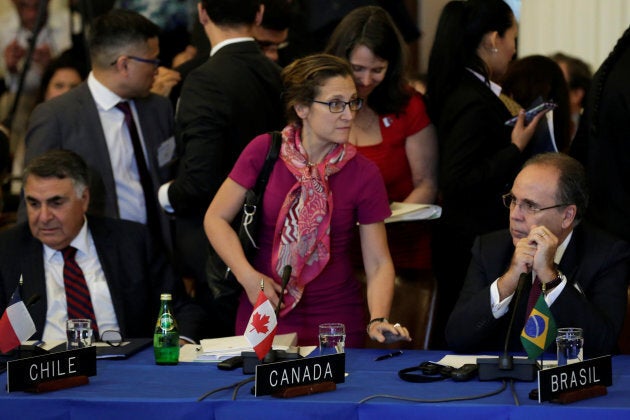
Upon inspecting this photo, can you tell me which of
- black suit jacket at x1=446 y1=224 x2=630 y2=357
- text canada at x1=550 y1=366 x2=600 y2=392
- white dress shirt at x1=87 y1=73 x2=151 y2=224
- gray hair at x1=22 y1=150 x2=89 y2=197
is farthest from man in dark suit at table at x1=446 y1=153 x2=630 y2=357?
white dress shirt at x1=87 y1=73 x2=151 y2=224

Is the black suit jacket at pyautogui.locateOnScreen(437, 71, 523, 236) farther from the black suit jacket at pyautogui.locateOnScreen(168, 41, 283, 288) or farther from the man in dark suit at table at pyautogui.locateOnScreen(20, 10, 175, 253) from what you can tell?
the man in dark suit at table at pyautogui.locateOnScreen(20, 10, 175, 253)

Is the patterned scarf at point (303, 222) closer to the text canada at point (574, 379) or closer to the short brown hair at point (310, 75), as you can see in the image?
the short brown hair at point (310, 75)

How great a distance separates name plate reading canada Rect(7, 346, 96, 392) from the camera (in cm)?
316

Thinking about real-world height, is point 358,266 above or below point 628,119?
below

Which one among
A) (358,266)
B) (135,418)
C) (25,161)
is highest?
(25,161)

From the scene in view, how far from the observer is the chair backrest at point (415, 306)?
Answer: 170 inches

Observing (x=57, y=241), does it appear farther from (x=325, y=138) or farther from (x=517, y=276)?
(x=517, y=276)

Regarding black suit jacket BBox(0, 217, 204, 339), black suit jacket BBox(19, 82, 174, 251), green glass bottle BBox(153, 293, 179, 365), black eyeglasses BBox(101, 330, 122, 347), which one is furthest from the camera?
black suit jacket BBox(19, 82, 174, 251)

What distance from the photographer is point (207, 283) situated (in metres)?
4.40

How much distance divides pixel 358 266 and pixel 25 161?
4.73ft

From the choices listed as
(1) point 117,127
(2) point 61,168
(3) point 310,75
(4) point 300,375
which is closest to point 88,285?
(2) point 61,168

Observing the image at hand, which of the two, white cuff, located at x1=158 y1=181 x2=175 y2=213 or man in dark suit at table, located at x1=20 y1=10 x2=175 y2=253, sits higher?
man in dark suit at table, located at x1=20 y1=10 x2=175 y2=253

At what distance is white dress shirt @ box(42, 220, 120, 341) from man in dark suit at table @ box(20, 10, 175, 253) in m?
0.46

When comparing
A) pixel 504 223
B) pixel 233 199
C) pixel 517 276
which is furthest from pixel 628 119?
pixel 233 199
